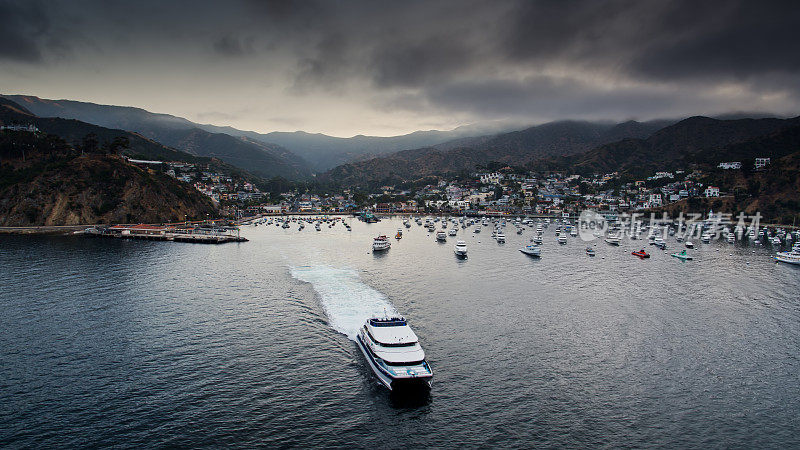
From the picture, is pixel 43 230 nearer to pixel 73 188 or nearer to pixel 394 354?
pixel 73 188

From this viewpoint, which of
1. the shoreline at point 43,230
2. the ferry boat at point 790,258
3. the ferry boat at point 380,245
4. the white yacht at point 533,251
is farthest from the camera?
the shoreline at point 43,230

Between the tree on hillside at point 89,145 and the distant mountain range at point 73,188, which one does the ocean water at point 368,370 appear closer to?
the distant mountain range at point 73,188

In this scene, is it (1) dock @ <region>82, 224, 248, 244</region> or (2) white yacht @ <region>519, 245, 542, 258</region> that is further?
(1) dock @ <region>82, 224, 248, 244</region>

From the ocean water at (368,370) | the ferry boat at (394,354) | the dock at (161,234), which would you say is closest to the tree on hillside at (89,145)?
the dock at (161,234)

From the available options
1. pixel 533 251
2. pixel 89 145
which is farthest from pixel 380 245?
pixel 89 145

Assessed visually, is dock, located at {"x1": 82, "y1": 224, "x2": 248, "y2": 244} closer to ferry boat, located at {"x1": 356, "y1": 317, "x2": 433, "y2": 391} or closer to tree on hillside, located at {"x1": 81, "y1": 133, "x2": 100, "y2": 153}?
tree on hillside, located at {"x1": 81, "y1": 133, "x2": 100, "y2": 153}

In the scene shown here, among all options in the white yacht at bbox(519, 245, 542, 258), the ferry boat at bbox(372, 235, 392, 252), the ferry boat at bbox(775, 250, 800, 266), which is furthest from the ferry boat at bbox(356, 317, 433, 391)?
the ferry boat at bbox(775, 250, 800, 266)
